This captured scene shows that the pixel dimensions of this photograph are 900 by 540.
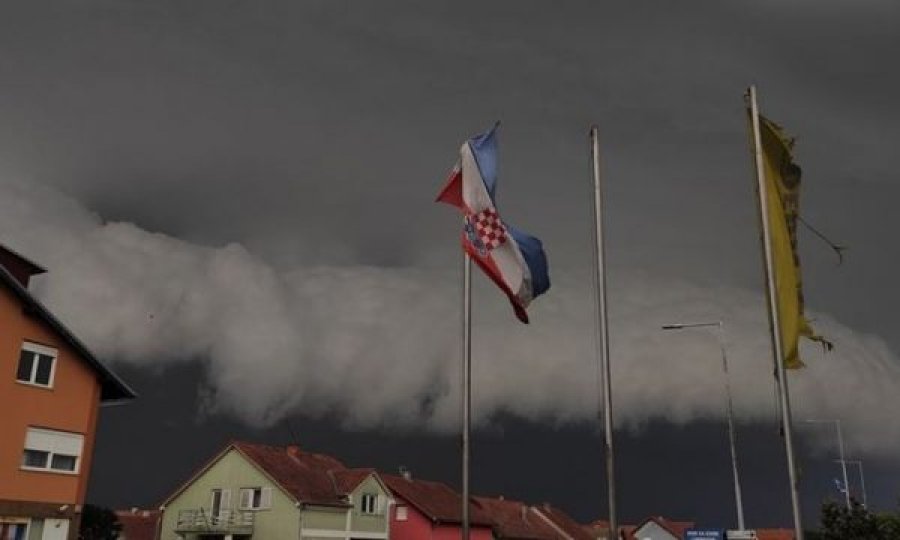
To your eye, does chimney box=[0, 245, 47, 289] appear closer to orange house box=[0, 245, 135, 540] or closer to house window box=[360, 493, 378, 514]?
orange house box=[0, 245, 135, 540]

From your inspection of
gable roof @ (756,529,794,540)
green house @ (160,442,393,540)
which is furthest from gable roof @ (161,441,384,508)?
gable roof @ (756,529,794,540)

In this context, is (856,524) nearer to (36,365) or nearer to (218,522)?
(36,365)

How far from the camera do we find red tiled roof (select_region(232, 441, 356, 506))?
64.7 meters

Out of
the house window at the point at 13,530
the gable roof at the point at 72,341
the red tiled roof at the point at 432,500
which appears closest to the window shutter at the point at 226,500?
the red tiled roof at the point at 432,500

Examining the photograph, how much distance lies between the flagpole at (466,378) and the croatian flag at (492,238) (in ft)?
1.91

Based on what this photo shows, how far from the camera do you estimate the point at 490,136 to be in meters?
20.2

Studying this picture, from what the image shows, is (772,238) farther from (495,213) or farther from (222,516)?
(222,516)

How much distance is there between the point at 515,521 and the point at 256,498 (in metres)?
29.9

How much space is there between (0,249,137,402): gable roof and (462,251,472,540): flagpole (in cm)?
2178

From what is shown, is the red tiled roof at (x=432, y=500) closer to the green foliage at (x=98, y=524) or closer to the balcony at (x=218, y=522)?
the balcony at (x=218, y=522)

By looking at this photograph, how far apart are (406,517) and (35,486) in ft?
138

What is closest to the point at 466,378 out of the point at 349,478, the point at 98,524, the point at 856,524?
the point at 856,524

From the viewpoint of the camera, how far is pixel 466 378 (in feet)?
66.1

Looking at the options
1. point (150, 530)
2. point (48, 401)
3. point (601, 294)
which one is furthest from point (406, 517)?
point (601, 294)
